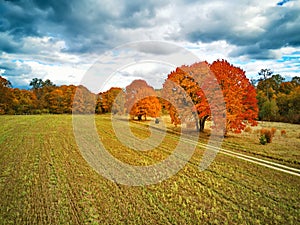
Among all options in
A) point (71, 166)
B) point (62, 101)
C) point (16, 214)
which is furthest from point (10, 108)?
point (16, 214)

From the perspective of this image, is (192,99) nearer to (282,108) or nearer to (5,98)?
(282,108)

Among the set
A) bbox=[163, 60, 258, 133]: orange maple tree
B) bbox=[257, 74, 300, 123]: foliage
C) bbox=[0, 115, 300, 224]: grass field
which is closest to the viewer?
bbox=[0, 115, 300, 224]: grass field

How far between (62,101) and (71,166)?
72.9 meters

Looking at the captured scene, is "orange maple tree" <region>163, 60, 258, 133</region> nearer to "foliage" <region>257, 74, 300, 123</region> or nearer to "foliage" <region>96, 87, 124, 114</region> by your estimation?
"foliage" <region>257, 74, 300, 123</region>

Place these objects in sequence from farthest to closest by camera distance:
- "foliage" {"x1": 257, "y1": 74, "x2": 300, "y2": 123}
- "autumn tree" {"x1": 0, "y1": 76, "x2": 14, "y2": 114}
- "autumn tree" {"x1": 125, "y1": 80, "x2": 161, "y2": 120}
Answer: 1. "autumn tree" {"x1": 0, "y1": 76, "x2": 14, "y2": 114}
2. "foliage" {"x1": 257, "y1": 74, "x2": 300, "y2": 123}
3. "autumn tree" {"x1": 125, "y1": 80, "x2": 161, "y2": 120}

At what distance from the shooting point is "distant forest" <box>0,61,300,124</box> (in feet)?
165

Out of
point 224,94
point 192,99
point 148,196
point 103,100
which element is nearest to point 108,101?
point 103,100

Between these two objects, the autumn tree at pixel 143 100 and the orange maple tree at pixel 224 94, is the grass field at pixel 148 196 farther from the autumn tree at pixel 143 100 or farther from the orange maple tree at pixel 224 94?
the autumn tree at pixel 143 100

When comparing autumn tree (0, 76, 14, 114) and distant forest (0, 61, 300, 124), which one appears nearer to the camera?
distant forest (0, 61, 300, 124)

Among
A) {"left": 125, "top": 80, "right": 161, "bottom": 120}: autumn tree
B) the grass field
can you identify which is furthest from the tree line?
the grass field

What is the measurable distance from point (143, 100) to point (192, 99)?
1755cm

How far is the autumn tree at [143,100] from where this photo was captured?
137 ft

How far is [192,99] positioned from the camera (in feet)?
86.5

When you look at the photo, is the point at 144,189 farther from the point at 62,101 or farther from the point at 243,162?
the point at 62,101
